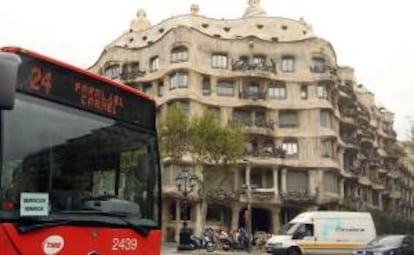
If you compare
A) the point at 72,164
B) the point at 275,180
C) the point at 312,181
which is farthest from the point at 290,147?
the point at 72,164

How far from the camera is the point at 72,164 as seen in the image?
6273 mm

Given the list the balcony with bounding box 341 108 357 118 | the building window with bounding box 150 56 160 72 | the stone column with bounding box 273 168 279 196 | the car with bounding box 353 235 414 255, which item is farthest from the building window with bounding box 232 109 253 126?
the car with bounding box 353 235 414 255

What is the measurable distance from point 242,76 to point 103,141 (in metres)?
55.3

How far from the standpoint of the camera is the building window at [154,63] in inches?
2459

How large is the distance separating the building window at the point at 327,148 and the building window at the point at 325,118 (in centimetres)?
140

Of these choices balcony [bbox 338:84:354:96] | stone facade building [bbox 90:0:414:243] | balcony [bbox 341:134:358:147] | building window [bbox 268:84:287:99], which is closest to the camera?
stone facade building [bbox 90:0:414:243]

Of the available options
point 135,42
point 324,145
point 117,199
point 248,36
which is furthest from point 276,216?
point 117,199

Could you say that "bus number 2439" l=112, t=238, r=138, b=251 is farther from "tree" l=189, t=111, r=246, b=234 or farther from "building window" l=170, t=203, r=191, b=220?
"building window" l=170, t=203, r=191, b=220

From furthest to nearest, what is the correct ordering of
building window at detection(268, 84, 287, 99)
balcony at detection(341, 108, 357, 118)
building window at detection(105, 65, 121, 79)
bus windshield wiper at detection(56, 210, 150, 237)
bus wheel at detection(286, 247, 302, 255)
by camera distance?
balcony at detection(341, 108, 357, 118) → building window at detection(105, 65, 121, 79) → building window at detection(268, 84, 287, 99) → bus wheel at detection(286, 247, 302, 255) → bus windshield wiper at detection(56, 210, 150, 237)

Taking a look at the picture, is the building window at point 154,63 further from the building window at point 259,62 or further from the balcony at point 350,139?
the balcony at point 350,139

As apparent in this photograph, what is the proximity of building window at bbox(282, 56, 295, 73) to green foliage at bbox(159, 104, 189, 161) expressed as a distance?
63.6 feet

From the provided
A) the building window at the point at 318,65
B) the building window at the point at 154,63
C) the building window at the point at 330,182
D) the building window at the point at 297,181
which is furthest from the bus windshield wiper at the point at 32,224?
the building window at the point at 318,65

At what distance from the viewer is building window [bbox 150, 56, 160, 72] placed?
6247 centimetres

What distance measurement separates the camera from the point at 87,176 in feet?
21.0
